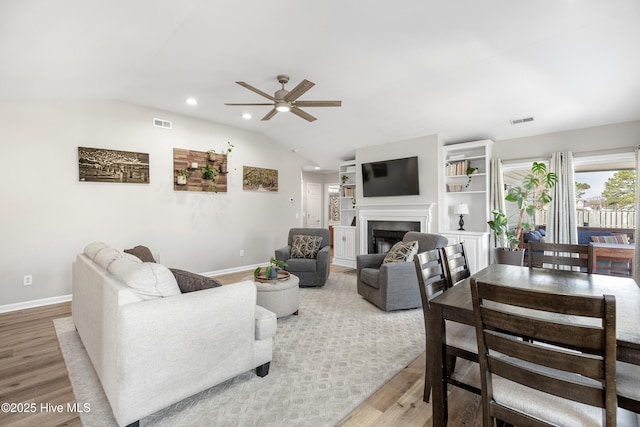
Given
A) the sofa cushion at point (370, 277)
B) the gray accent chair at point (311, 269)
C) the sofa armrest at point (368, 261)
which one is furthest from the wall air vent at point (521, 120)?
the gray accent chair at point (311, 269)

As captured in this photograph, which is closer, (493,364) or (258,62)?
(493,364)

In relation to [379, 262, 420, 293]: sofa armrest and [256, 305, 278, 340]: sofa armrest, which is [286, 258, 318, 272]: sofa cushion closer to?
[379, 262, 420, 293]: sofa armrest

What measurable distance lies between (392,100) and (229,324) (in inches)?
149

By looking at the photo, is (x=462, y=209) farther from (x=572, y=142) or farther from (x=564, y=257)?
(x=564, y=257)

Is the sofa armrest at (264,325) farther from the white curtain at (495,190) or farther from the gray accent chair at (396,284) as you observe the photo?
the white curtain at (495,190)

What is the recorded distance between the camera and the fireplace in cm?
550

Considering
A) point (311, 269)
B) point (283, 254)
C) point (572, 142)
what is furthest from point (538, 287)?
point (572, 142)

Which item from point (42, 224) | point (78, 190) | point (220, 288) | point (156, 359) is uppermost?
point (78, 190)

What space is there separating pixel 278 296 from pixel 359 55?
280 cm

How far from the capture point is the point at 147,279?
1776 mm

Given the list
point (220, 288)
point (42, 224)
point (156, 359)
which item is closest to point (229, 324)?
point (220, 288)

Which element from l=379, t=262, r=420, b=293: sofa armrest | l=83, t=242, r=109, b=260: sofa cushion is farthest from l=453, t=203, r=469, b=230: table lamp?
l=83, t=242, r=109, b=260: sofa cushion

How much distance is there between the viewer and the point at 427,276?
6.28 ft

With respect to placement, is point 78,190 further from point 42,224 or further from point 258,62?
point 258,62
